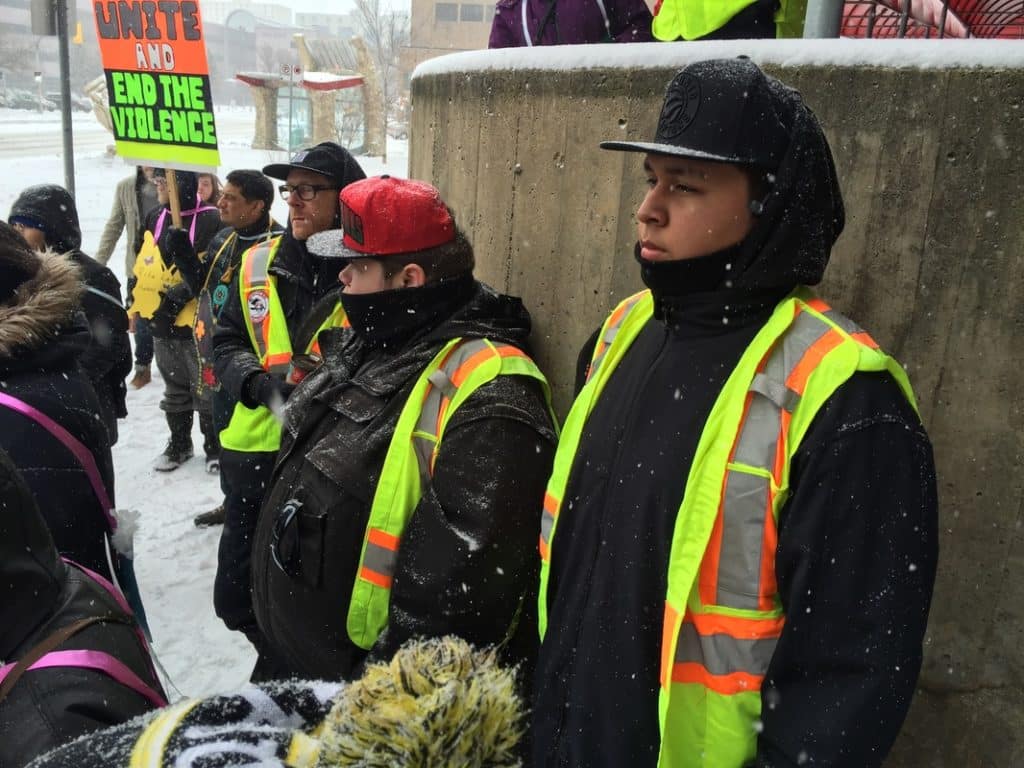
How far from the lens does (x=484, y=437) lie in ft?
6.66

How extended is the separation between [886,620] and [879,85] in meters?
1.53

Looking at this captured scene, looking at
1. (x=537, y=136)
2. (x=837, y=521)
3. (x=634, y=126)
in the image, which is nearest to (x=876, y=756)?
(x=837, y=521)

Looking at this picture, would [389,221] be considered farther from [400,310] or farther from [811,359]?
[811,359]

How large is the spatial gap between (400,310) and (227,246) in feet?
9.77

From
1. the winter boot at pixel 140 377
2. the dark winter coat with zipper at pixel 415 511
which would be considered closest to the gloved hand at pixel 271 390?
the dark winter coat with zipper at pixel 415 511

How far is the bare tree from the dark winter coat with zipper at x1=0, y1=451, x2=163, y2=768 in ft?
113

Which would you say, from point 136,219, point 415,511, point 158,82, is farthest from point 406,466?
point 136,219

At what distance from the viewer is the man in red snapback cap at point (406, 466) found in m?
2.02

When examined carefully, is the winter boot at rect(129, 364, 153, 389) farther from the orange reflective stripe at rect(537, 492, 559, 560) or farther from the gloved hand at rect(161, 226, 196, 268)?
the orange reflective stripe at rect(537, 492, 559, 560)

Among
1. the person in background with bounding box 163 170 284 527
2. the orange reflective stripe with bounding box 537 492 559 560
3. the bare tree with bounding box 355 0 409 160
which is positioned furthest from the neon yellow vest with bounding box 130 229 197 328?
the bare tree with bounding box 355 0 409 160

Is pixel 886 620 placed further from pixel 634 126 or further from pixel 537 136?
pixel 537 136

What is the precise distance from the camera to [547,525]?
1893 mm

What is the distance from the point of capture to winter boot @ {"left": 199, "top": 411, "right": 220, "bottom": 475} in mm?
6020

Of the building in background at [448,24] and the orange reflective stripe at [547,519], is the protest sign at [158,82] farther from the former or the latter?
the building in background at [448,24]
